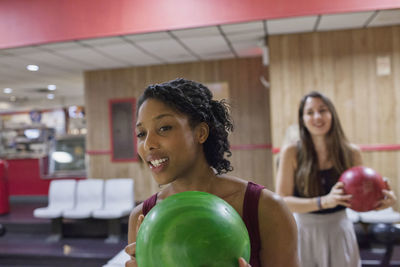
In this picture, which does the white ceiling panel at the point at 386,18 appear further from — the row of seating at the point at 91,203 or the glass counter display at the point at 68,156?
the glass counter display at the point at 68,156

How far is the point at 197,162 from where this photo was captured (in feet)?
3.06

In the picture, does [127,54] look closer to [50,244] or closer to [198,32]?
[198,32]

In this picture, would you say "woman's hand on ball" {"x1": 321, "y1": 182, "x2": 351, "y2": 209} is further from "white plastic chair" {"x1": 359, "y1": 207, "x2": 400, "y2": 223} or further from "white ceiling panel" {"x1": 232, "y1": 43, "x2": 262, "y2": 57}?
"white ceiling panel" {"x1": 232, "y1": 43, "x2": 262, "y2": 57}

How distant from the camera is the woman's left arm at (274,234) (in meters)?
0.88

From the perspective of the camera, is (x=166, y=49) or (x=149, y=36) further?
(x=166, y=49)

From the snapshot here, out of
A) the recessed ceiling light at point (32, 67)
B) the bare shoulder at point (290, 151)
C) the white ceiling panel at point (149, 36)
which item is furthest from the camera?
the recessed ceiling light at point (32, 67)

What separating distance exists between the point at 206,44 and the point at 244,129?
206cm

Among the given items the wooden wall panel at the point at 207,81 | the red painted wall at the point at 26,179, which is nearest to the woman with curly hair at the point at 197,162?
the wooden wall panel at the point at 207,81

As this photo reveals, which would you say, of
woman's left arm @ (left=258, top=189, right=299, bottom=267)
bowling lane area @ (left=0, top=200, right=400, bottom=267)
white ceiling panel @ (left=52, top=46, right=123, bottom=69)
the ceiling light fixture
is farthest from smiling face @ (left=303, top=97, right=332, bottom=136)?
the ceiling light fixture

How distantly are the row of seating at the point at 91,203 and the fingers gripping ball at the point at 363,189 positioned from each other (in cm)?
382

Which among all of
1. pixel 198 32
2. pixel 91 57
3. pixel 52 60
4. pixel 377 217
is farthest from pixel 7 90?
pixel 377 217

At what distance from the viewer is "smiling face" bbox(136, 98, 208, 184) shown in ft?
2.81

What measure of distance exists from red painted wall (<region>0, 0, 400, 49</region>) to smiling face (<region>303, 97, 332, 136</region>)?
2307mm

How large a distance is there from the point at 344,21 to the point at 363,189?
10.9ft
